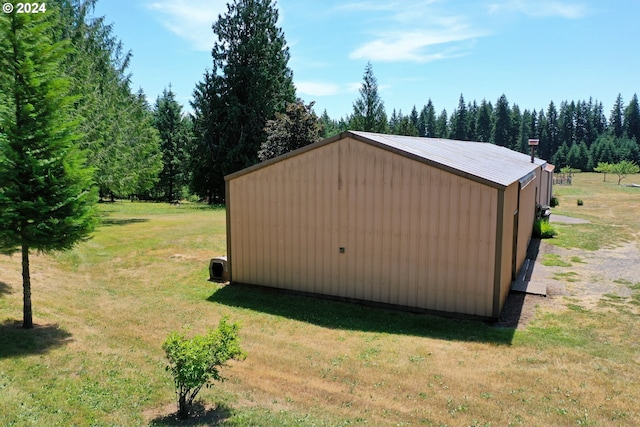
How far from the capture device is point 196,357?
561 cm

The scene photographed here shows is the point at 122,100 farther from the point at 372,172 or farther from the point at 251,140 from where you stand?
the point at 372,172

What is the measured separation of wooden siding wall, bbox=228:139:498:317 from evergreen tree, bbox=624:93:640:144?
12346 cm

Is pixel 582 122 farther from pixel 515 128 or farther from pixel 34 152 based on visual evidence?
pixel 34 152

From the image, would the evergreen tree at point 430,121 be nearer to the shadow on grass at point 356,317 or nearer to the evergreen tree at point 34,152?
the shadow on grass at point 356,317

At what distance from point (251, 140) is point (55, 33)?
17.0m

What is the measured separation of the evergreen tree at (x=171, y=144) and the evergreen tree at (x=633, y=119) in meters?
107

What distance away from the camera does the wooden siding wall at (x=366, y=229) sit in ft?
32.6

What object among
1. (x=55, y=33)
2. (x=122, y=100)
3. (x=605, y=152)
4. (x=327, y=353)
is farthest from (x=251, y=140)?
(x=605, y=152)

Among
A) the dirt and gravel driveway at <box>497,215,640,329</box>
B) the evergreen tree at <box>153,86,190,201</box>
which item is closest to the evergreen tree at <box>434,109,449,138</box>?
the evergreen tree at <box>153,86,190,201</box>

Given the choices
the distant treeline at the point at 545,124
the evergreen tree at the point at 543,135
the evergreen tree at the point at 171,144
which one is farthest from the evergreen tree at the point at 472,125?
the evergreen tree at the point at 171,144

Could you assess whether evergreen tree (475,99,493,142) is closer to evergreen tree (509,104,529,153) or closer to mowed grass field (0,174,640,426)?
evergreen tree (509,104,529,153)

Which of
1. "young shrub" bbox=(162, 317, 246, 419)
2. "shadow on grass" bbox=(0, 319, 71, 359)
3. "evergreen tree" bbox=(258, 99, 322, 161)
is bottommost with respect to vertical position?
"shadow on grass" bbox=(0, 319, 71, 359)

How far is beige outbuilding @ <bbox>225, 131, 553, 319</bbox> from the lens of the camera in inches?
389

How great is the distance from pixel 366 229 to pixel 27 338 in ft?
23.3
